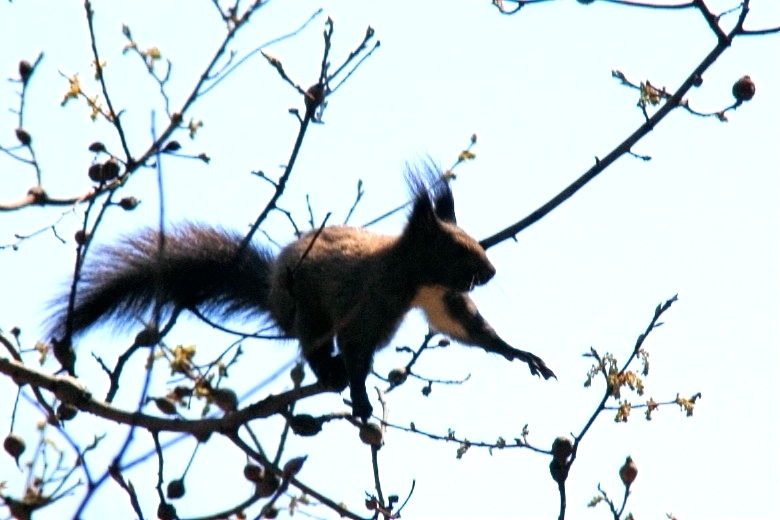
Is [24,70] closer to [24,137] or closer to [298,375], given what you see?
[24,137]

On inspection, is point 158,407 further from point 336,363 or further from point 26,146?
point 336,363

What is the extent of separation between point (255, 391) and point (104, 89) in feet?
6.28

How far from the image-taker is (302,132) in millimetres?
4004

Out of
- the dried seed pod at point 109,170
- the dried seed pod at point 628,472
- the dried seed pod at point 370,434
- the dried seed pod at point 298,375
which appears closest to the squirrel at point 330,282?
the dried seed pod at point 370,434

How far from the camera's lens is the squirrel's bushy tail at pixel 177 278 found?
6.54m

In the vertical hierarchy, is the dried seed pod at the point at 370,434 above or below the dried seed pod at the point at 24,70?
below

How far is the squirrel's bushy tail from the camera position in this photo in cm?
654

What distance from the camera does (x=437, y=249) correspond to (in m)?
7.16

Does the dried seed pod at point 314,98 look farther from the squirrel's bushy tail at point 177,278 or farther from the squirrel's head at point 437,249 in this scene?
the squirrel's head at point 437,249

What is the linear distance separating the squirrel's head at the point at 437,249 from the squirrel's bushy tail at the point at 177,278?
1.03m

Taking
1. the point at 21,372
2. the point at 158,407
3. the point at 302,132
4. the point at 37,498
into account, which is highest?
the point at 302,132

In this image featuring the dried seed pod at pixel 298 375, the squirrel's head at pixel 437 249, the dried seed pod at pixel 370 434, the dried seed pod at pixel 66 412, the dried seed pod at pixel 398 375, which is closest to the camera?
the dried seed pod at pixel 298 375

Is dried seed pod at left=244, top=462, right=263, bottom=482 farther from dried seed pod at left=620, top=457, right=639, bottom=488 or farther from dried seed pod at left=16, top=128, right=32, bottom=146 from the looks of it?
dried seed pod at left=16, top=128, right=32, bottom=146

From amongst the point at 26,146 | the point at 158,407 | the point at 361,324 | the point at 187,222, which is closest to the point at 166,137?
the point at 26,146
